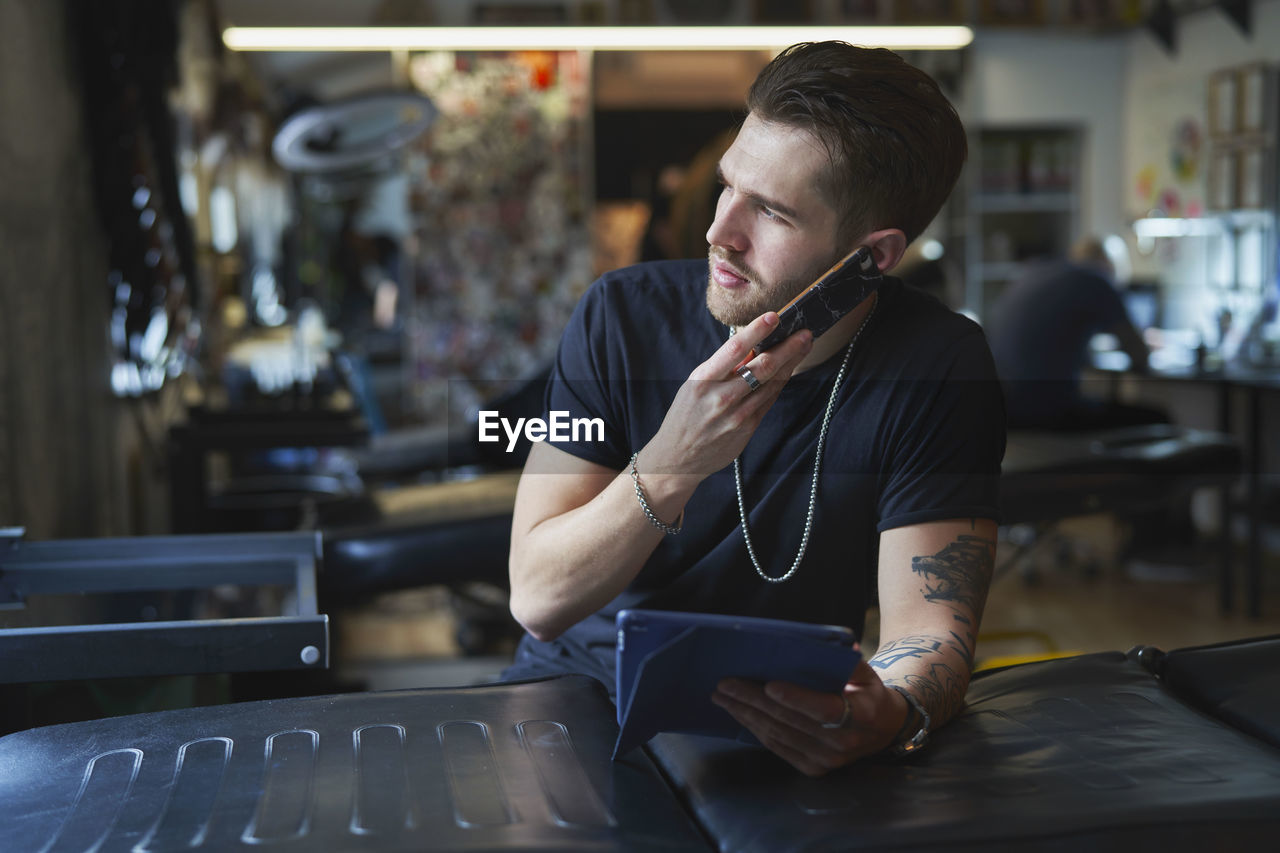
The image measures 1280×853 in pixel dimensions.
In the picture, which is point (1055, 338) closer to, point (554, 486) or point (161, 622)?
point (554, 486)

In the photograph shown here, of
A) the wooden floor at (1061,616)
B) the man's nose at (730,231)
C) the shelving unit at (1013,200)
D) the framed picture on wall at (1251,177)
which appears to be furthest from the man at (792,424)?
the shelving unit at (1013,200)

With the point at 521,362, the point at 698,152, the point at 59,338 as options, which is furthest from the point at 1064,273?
the point at 59,338

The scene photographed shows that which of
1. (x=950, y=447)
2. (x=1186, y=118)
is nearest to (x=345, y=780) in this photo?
(x=950, y=447)

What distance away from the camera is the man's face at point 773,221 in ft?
3.72

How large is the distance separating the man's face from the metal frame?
20.9 inches

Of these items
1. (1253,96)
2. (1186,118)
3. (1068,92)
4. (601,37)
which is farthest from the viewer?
(1068,92)

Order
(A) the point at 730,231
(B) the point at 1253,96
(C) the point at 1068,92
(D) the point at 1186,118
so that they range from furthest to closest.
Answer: (C) the point at 1068,92, (D) the point at 1186,118, (B) the point at 1253,96, (A) the point at 730,231

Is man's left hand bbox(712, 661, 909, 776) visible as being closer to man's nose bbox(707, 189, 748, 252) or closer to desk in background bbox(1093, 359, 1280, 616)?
man's nose bbox(707, 189, 748, 252)

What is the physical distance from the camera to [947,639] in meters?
1.11

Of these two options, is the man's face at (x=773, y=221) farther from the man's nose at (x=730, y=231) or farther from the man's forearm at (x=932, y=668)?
the man's forearm at (x=932, y=668)

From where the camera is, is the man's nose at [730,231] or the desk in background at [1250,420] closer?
the man's nose at [730,231]

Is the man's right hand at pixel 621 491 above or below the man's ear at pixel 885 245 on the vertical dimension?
below

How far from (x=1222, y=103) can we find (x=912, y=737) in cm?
586

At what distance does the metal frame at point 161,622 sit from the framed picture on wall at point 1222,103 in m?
5.62
